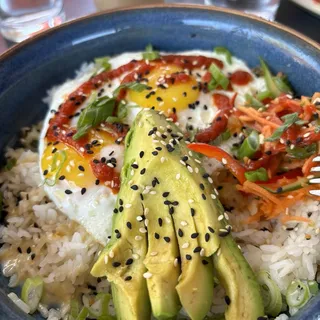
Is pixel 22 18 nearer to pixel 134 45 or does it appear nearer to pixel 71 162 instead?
pixel 134 45

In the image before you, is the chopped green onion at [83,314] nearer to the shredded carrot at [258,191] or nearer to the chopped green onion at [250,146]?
the shredded carrot at [258,191]

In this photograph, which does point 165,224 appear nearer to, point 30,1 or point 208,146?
point 208,146

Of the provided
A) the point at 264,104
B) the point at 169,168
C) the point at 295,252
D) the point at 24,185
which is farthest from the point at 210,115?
the point at 24,185

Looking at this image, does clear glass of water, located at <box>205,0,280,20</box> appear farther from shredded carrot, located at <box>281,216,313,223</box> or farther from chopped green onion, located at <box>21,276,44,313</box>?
chopped green onion, located at <box>21,276,44,313</box>

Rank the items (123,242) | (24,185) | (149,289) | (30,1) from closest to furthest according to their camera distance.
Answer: (149,289) < (123,242) < (24,185) < (30,1)

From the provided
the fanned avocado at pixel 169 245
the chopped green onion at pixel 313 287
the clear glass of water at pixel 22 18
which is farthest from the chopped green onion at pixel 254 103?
the clear glass of water at pixel 22 18
